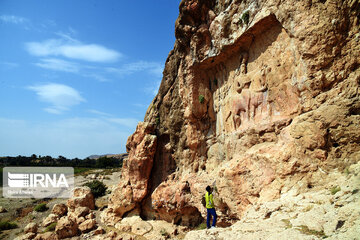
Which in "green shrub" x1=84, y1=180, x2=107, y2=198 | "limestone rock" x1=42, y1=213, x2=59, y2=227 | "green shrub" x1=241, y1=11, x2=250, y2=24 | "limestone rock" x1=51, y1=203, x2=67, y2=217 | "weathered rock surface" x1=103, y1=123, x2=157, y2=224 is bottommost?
"limestone rock" x1=42, y1=213, x2=59, y2=227

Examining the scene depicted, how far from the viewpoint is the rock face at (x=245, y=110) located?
8156 mm

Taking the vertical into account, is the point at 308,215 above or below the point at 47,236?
above

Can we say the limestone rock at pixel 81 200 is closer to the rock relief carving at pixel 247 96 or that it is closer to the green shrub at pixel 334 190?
the rock relief carving at pixel 247 96

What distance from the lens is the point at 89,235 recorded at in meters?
16.9

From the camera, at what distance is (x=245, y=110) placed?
1258 cm

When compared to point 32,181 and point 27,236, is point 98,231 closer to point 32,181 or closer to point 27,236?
point 27,236

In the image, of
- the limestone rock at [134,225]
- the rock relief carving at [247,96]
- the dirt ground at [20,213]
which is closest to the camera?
the rock relief carving at [247,96]

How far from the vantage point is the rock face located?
8156mm

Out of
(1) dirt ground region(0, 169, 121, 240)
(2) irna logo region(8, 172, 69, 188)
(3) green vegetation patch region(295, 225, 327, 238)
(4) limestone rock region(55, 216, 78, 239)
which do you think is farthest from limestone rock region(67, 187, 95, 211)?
(3) green vegetation patch region(295, 225, 327, 238)

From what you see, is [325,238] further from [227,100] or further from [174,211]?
[174,211]

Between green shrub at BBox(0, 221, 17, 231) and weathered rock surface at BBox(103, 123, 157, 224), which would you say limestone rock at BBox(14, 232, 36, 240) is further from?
weathered rock surface at BBox(103, 123, 157, 224)

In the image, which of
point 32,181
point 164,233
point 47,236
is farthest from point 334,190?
point 32,181

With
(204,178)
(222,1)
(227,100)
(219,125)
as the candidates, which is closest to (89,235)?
(204,178)

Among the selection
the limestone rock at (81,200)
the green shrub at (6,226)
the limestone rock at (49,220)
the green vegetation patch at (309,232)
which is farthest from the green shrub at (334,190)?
Result: the green shrub at (6,226)
